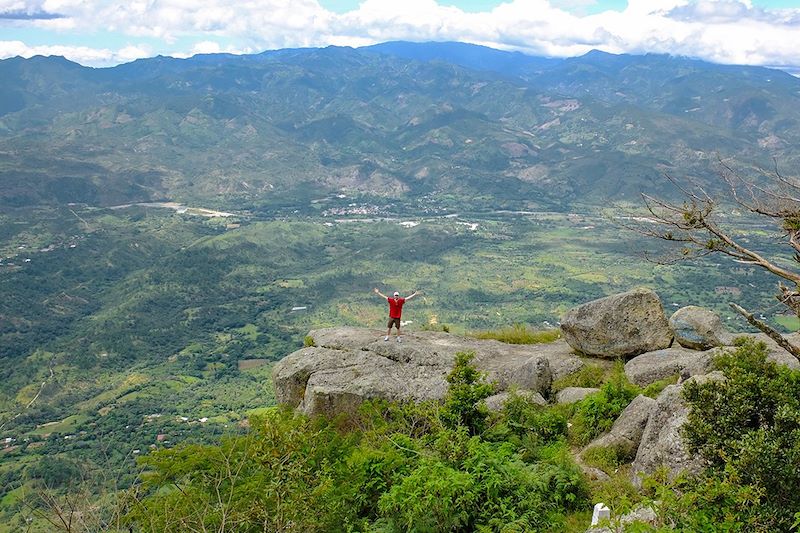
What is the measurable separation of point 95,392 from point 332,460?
10606 centimetres

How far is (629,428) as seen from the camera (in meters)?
14.7

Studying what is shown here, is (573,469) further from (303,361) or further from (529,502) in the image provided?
(303,361)

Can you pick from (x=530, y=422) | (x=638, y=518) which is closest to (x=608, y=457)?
(x=530, y=422)

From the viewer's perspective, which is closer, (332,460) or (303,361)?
(332,460)

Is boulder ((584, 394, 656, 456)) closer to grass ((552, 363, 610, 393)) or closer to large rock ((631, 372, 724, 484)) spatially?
large rock ((631, 372, 724, 484))

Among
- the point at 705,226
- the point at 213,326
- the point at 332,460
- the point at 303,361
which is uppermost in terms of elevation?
the point at 705,226

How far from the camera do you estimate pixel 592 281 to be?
168 metres

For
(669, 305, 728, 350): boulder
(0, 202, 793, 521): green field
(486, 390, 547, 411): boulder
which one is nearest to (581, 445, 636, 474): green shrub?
(486, 390, 547, 411): boulder

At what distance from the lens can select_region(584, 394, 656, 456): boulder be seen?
47.3ft

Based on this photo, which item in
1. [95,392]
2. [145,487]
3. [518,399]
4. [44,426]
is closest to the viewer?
[145,487]

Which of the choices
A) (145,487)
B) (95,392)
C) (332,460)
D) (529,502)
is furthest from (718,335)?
(95,392)

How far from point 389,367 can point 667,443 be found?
12028mm

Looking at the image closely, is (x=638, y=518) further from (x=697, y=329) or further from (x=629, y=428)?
(x=697, y=329)

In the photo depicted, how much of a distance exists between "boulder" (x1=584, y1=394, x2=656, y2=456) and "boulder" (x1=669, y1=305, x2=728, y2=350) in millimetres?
7960
